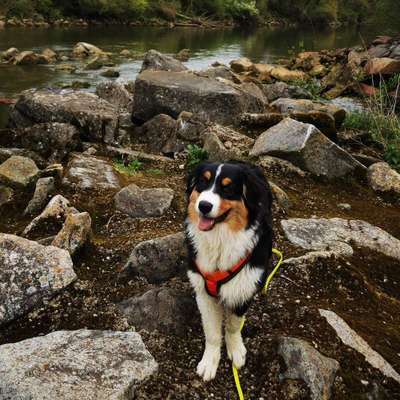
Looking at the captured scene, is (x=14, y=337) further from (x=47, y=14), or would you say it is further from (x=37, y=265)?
(x=47, y=14)

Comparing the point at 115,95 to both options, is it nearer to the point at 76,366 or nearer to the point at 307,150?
the point at 307,150

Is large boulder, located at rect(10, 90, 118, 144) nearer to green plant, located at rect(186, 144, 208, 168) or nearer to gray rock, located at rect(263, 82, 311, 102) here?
green plant, located at rect(186, 144, 208, 168)

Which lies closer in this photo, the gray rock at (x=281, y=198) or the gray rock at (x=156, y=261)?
the gray rock at (x=156, y=261)

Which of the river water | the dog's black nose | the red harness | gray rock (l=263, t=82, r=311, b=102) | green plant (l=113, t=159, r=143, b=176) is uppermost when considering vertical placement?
the dog's black nose

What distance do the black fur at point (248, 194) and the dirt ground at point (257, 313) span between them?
21.6 inches

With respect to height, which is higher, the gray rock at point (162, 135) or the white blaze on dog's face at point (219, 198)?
the white blaze on dog's face at point (219, 198)

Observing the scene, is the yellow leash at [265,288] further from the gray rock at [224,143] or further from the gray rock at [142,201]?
the gray rock at [224,143]

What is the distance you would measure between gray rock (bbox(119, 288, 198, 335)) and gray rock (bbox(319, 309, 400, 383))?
4.20 feet

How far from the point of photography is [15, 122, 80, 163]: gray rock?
7692 millimetres

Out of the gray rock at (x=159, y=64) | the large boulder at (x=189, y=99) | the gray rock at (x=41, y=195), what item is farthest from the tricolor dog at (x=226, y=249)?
the gray rock at (x=159, y=64)

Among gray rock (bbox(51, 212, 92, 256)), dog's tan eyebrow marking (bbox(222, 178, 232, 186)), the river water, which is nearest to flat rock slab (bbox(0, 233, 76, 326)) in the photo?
gray rock (bbox(51, 212, 92, 256))

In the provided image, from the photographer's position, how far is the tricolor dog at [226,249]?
3.44 meters

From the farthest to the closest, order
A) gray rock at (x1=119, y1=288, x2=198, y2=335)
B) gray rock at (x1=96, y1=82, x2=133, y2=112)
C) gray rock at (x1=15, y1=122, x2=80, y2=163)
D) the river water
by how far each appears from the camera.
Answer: the river water, gray rock at (x1=96, y1=82, x2=133, y2=112), gray rock at (x1=15, y1=122, x2=80, y2=163), gray rock at (x1=119, y1=288, x2=198, y2=335)

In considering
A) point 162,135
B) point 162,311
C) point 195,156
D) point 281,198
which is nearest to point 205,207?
point 162,311
